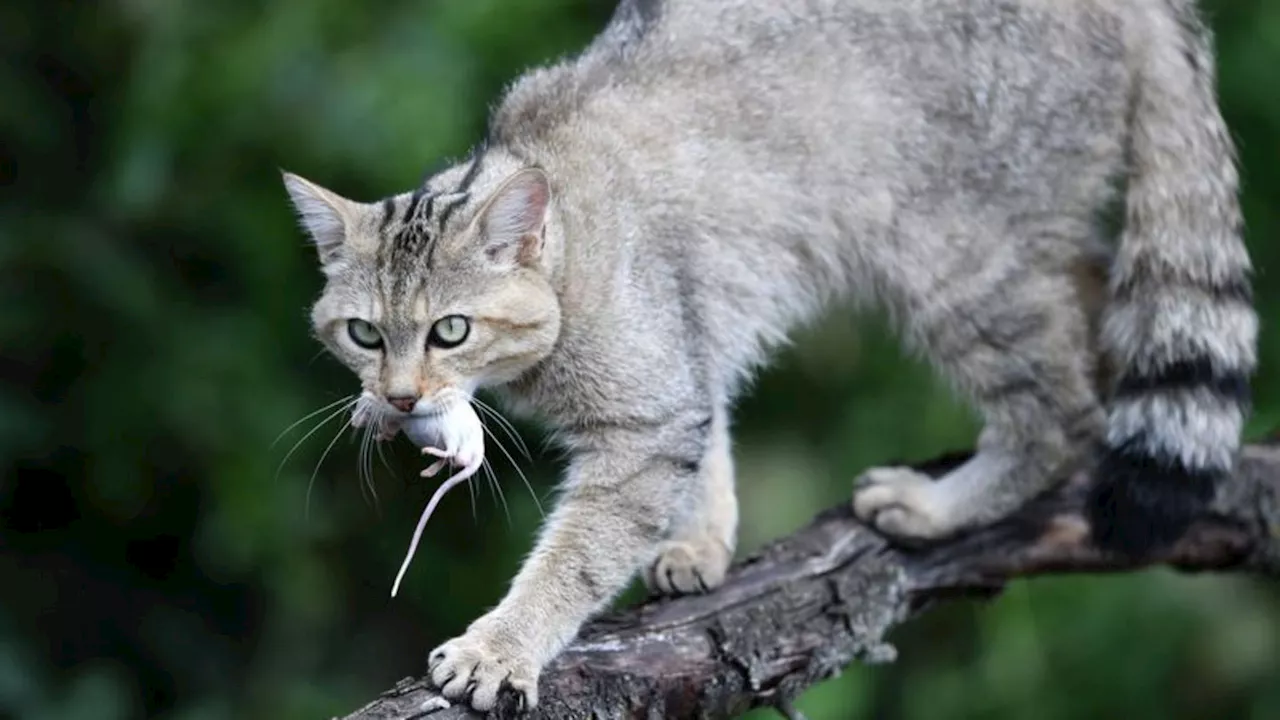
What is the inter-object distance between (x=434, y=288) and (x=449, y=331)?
0.27 feet

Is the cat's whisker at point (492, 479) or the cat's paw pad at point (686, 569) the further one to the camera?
the cat's paw pad at point (686, 569)

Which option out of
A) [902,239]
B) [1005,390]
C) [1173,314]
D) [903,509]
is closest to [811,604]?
[903,509]

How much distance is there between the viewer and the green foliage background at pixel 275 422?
4.77m

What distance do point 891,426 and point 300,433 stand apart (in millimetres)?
1716

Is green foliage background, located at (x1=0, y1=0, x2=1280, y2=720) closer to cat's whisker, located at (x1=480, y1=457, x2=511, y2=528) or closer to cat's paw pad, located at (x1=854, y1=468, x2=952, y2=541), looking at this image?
cat's whisker, located at (x1=480, y1=457, x2=511, y2=528)

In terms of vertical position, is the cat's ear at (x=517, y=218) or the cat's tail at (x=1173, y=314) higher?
the cat's ear at (x=517, y=218)

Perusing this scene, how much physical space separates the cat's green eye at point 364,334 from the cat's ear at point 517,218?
0.25 metres

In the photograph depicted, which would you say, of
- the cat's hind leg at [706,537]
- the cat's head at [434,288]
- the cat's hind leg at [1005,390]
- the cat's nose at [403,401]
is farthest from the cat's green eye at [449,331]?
the cat's hind leg at [1005,390]

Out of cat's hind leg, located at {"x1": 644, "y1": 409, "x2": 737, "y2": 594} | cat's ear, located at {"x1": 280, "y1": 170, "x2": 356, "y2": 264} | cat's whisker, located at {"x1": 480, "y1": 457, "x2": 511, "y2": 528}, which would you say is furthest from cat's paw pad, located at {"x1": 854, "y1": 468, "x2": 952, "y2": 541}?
cat's ear, located at {"x1": 280, "y1": 170, "x2": 356, "y2": 264}

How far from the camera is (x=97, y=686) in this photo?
4.81m

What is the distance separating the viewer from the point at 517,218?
335 cm

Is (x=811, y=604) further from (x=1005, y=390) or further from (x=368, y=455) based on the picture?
(x=368, y=455)

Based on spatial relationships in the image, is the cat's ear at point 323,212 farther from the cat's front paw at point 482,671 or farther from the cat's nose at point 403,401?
the cat's front paw at point 482,671

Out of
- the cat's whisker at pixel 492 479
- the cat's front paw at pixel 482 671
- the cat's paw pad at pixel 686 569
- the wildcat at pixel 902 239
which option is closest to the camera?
the cat's front paw at pixel 482 671
